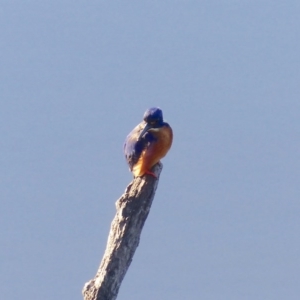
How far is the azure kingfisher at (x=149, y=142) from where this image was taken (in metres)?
2.66

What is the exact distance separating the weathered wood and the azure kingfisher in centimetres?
28

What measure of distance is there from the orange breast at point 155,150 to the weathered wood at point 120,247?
0.22 m

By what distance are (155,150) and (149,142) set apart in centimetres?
4

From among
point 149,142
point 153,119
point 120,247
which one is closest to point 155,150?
point 149,142

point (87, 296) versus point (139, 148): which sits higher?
point (139, 148)

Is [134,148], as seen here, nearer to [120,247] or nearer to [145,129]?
[145,129]

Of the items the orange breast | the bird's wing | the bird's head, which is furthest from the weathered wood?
the bird's head

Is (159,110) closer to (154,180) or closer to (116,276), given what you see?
(154,180)

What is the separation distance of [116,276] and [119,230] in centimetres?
16

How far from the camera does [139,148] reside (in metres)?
2.70

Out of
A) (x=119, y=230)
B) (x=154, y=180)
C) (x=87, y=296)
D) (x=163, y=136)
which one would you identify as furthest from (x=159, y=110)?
(x=87, y=296)

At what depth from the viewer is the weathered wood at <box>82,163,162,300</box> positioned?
2.28 metres

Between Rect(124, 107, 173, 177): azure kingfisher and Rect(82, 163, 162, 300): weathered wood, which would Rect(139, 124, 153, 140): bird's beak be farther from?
Rect(82, 163, 162, 300): weathered wood

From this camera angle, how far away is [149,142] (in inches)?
106
